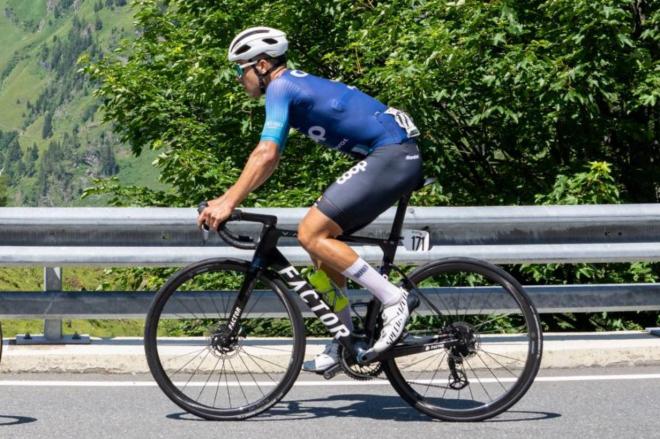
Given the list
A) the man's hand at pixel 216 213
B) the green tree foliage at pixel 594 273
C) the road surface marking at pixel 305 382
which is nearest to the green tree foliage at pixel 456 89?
the green tree foliage at pixel 594 273

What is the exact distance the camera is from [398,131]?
4.83 m

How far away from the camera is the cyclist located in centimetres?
470

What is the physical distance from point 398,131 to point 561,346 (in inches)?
85.1

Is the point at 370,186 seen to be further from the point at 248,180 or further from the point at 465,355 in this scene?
the point at 465,355

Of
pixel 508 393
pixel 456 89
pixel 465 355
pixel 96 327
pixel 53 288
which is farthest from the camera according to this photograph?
pixel 96 327

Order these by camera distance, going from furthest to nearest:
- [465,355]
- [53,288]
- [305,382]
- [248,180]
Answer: [53,288] → [305,382] → [465,355] → [248,180]

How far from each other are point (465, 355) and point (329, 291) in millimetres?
690

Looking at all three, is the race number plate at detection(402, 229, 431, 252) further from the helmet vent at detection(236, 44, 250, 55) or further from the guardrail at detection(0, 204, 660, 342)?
the guardrail at detection(0, 204, 660, 342)

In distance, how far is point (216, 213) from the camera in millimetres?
4664

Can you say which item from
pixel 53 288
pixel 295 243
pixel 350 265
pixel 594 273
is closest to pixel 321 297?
pixel 350 265

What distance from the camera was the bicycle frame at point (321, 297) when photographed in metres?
4.96

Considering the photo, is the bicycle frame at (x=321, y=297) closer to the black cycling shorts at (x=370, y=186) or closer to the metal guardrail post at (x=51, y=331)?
the black cycling shorts at (x=370, y=186)

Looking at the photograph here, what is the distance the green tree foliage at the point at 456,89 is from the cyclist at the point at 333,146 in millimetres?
6554

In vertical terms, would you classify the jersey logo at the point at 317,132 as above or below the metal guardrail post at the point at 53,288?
above
